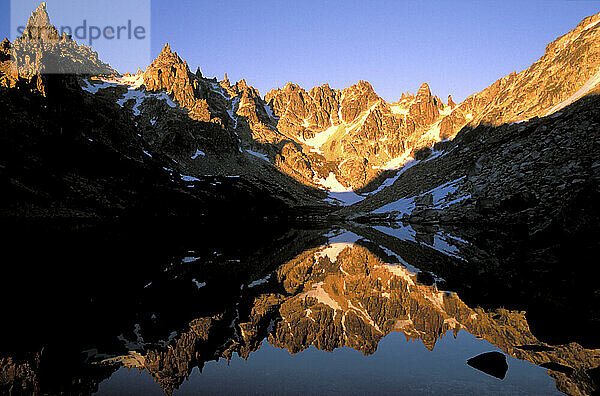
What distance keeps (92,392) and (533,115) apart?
129 meters

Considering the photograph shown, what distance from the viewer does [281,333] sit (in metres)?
14.9

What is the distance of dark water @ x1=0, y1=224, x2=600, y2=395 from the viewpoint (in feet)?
33.8

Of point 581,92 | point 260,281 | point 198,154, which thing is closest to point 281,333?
point 260,281

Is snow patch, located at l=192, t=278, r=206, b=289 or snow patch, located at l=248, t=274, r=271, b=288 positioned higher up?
snow patch, located at l=192, t=278, r=206, b=289

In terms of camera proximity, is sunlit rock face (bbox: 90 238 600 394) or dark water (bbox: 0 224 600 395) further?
sunlit rock face (bbox: 90 238 600 394)

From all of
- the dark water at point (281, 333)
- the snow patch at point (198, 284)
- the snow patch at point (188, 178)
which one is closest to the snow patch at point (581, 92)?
the dark water at point (281, 333)

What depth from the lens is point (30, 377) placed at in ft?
32.0

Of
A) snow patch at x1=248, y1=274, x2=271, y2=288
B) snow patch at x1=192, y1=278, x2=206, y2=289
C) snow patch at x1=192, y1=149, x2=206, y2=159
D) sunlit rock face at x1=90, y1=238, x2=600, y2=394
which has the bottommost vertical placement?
sunlit rock face at x1=90, y1=238, x2=600, y2=394

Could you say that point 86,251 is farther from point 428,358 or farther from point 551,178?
point 551,178

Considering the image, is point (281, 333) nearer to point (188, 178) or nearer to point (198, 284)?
point (198, 284)

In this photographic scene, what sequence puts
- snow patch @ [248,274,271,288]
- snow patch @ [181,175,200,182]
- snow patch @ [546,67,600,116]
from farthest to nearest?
snow patch @ [181,175,200,182] → snow patch @ [546,67,600,116] → snow patch @ [248,274,271,288]

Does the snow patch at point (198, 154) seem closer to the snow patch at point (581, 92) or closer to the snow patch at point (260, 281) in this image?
the snow patch at point (581, 92)

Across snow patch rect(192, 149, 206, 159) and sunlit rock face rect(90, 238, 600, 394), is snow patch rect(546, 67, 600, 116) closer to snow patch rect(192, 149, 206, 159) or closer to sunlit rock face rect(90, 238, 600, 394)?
sunlit rock face rect(90, 238, 600, 394)

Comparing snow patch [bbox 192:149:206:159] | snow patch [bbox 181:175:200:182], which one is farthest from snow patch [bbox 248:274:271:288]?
snow patch [bbox 192:149:206:159]
